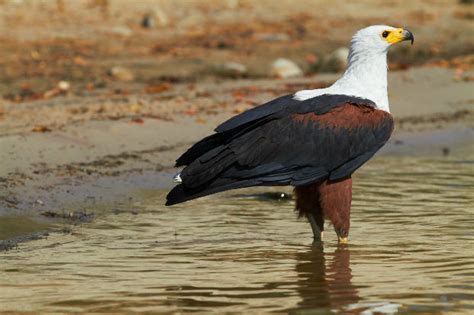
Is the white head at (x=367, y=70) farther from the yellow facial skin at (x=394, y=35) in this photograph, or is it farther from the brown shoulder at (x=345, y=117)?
the brown shoulder at (x=345, y=117)

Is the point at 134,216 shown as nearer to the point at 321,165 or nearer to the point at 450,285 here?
the point at 321,165

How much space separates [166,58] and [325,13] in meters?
4.49

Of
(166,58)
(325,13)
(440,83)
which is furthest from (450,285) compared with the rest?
(325,13)

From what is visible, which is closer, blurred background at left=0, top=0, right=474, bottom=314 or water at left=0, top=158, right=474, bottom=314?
water at left=0, top=158, right=474, bottom=314

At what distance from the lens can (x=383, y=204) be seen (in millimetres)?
9797

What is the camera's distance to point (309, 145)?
8.16 m

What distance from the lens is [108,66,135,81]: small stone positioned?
48.8 feet

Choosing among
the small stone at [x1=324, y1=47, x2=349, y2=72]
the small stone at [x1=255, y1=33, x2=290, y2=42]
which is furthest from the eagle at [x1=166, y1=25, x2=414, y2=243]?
the small stone at [x1=255, y1=33, x2=290, y2=42]

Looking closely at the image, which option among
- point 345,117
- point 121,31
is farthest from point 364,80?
point 121,31

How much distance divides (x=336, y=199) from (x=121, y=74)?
7.19 meters

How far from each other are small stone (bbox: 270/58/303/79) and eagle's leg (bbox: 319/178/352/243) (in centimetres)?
730

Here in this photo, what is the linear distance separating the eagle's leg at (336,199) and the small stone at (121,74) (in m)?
7.05

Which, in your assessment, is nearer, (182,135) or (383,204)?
(383,204)

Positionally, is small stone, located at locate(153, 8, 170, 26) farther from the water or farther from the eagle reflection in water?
the eagle reflection in water
